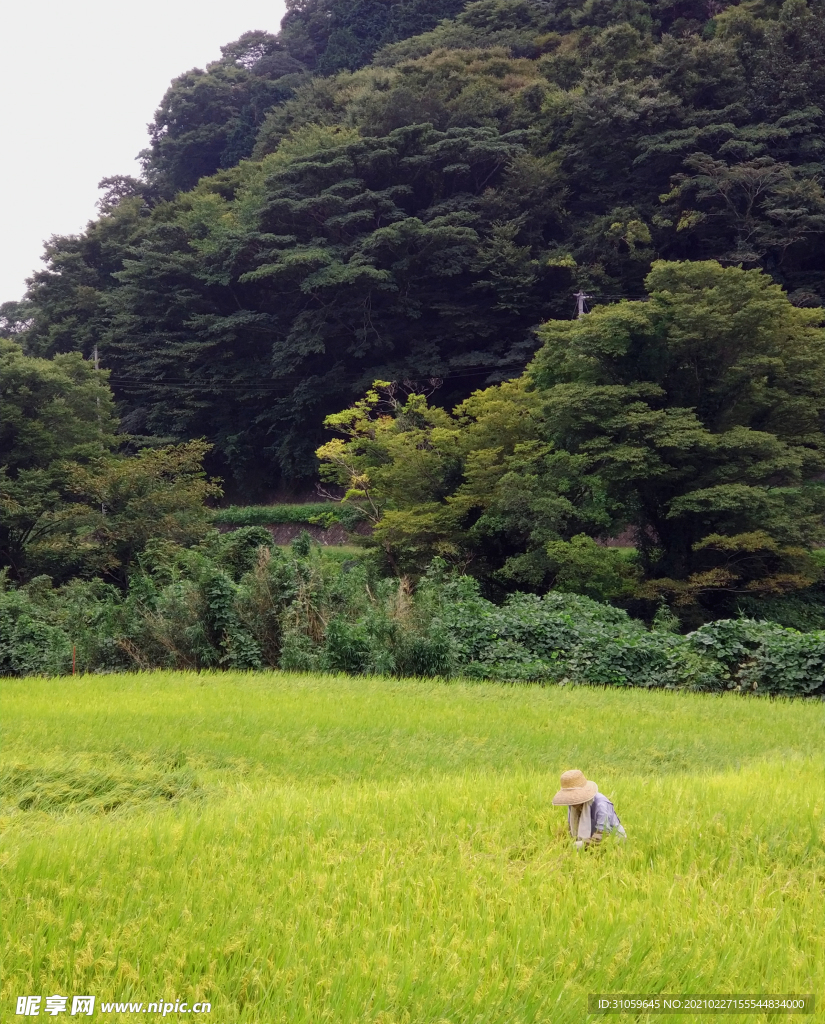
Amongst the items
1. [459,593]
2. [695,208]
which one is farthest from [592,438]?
[695,208]

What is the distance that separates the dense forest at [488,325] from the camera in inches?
838

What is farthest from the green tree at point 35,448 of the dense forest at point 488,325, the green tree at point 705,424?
the green tree at point 705,424

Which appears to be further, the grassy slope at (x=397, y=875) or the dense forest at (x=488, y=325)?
the dense forest at (x=488, y=325)

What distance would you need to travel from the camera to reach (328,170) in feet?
122

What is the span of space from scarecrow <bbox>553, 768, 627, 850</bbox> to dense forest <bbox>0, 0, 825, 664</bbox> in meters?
12.3

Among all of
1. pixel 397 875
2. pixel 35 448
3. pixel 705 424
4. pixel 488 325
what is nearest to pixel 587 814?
pixel 397 875

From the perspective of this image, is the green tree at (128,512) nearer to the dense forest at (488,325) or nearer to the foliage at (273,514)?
Result: the dense forest at (488,325)

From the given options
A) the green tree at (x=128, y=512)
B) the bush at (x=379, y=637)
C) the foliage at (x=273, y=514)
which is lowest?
the foliage at (x=273, y=514)

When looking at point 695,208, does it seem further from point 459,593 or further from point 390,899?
point 390,899

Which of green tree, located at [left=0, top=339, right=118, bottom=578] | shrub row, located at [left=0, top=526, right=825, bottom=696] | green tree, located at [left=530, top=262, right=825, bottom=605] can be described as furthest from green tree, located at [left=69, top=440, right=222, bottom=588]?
green tree, located at [left=530, top=262, right=825, bottom=605]

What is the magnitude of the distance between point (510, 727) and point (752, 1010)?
6.25 m

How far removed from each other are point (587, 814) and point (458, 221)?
34.5m

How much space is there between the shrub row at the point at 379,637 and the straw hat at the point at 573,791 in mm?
8690

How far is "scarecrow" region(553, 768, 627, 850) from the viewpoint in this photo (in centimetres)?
474
